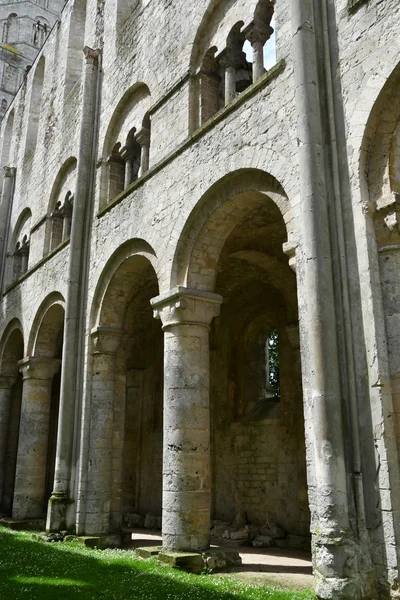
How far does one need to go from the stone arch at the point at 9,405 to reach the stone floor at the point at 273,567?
6686 mm

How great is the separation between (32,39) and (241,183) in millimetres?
26984

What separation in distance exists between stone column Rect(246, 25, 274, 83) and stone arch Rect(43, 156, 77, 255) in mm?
6819

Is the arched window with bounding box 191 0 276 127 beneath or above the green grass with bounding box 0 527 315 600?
above

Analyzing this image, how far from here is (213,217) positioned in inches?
318

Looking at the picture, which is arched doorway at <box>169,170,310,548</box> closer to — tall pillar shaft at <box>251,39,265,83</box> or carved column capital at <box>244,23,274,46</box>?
tall pillar shaft at <box>251,39,265,83</box>

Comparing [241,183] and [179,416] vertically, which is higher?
[241,183]

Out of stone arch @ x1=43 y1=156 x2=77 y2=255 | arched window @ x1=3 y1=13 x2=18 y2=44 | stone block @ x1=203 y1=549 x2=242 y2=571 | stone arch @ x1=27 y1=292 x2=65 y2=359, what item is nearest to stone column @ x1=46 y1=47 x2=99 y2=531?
stone arch @ x1=43 y1=156 x2=77 y2=255

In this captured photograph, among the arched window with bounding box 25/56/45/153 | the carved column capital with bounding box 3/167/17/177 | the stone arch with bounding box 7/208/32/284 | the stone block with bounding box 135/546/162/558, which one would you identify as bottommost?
the stone block with bounding box 135/546/162/558

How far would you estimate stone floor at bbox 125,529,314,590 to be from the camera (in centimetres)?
668

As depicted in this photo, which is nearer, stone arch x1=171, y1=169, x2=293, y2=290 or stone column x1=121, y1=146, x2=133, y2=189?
stone arch x1=171, y1=169, x2=293, y2=290

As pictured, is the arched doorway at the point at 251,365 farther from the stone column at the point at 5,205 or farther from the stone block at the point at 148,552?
the stone column at the point at 5,205

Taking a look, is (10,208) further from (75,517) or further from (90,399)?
(75,517)

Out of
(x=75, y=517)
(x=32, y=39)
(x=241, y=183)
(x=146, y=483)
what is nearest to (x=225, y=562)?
(x=75, y=517)

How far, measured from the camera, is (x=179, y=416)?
25.6 ft
